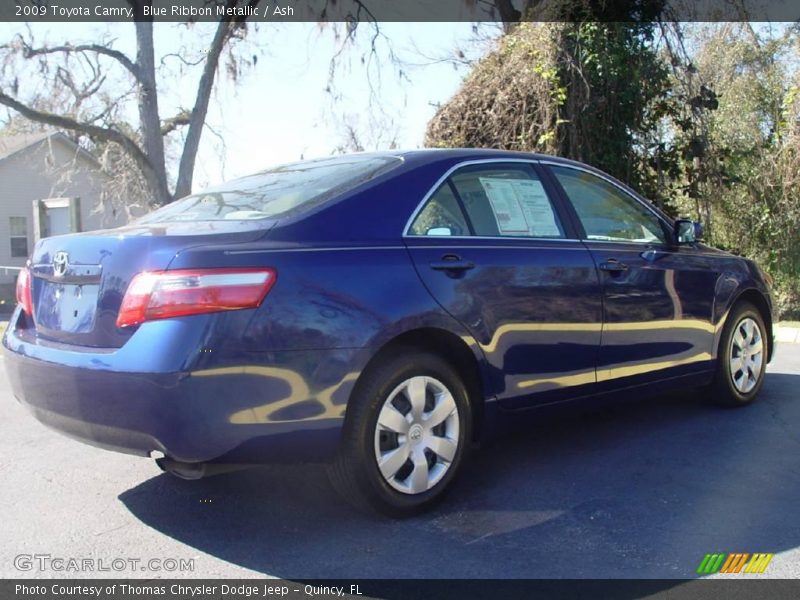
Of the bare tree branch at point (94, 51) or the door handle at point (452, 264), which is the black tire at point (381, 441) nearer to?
the door handle at point (452, 264)

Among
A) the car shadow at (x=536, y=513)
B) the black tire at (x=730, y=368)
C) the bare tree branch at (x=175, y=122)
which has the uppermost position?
the bare tree branch at (x=175, y=122)

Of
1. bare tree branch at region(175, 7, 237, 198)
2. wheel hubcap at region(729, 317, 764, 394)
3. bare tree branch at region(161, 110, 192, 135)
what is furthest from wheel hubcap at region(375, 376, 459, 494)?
bare tree branch at region(161, 110, 192, 135)

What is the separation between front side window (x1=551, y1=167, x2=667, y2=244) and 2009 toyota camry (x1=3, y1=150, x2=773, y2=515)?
0.02 metres

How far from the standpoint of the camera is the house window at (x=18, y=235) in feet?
91.8

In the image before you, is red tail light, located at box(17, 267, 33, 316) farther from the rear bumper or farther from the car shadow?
the car shadow

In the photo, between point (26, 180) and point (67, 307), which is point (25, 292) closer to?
point (67, 307)

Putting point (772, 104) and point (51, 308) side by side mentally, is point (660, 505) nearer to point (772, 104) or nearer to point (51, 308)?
point (51, 308)

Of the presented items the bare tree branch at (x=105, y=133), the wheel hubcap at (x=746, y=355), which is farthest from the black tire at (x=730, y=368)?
the bare tree branch at (x=105, y=133)

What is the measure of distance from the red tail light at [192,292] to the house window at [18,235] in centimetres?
2755

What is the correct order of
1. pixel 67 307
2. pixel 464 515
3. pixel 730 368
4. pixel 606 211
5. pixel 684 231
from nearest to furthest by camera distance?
pixel 67 307
pixel 464 515
pixel 606 211
pixel 684 231
pixel 730 368

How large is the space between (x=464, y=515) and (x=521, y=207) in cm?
166

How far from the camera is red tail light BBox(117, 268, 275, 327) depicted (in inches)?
123

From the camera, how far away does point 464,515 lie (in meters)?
3.80

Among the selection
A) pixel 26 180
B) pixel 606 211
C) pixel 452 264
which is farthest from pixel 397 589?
pixel 26 180
